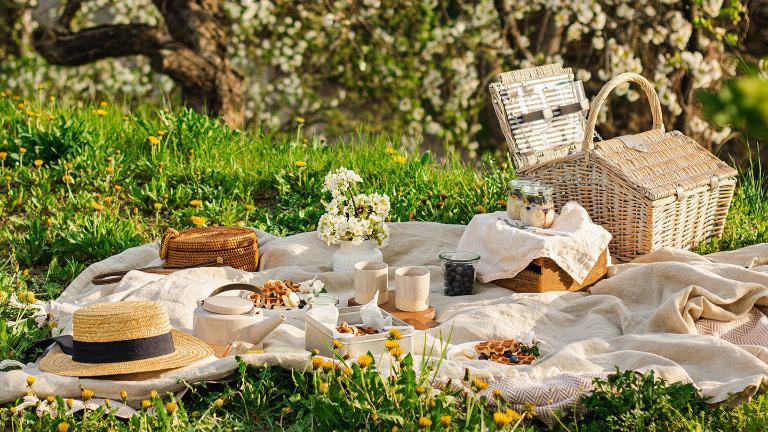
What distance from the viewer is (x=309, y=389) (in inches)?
124

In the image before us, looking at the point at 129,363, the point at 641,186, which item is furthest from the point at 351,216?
the point at 129,363

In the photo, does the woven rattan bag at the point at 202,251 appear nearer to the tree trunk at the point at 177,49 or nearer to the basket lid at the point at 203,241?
the basket lid at the point at 203,241

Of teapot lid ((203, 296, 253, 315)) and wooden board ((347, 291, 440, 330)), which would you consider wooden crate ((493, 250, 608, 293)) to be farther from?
teapot lid ((203, 296, 253, 315))

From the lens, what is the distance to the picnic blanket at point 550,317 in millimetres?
3090

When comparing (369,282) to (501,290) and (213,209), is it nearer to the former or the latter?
(501,290)

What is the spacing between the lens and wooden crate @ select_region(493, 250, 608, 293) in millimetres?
4078

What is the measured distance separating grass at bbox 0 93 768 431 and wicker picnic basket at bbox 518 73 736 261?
302mm

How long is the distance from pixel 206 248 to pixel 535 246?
1.54 metres

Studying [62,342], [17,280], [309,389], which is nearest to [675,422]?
[309,389]

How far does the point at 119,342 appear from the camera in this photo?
3068mm

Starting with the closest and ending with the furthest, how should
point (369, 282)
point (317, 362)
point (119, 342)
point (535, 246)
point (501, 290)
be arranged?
point (317, 362)
point (119, 342)
point (369, 282)
point (535, 246)
point (501, 290)

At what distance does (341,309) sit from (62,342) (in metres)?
1.01

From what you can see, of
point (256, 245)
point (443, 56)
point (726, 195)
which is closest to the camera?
point (256, 245)

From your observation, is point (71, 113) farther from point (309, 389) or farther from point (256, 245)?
point (309, 389)
